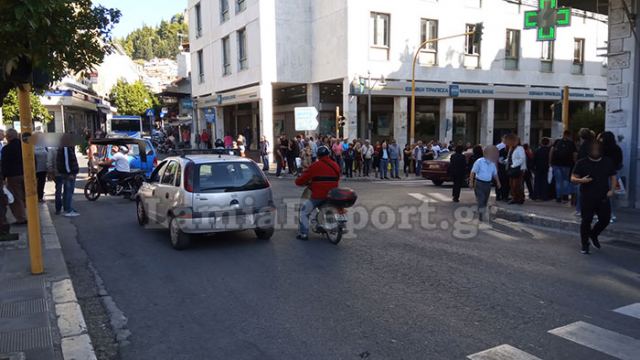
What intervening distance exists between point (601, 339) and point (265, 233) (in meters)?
5.70

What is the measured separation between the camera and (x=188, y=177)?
27.5 ft

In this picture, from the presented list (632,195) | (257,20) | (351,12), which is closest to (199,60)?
(257,20)

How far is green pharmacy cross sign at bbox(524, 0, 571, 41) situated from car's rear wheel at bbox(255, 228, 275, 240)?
31.0ft

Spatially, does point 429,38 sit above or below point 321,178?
above

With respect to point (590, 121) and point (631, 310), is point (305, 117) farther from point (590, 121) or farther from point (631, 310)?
point (631, 310)

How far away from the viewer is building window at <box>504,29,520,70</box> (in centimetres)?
3139

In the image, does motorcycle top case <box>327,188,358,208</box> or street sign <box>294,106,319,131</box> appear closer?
motorcycle top case <box>327,188,358,208</box>

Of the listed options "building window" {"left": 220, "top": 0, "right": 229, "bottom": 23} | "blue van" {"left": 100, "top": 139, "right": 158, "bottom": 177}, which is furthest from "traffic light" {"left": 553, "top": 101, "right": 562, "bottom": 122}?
"building window" {"left": 220, "top": 0, "right": 229, "bottom": 23}

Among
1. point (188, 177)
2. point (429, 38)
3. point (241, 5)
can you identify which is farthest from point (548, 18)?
point (241, 5)

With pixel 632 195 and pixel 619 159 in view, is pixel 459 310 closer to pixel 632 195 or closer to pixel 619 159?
pixel 619 159

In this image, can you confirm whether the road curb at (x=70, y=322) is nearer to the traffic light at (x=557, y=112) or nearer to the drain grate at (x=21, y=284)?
the drain grate at (x=21, y=284)

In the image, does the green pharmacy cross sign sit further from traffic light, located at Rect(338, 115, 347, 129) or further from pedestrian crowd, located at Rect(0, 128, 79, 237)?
pedestrian crowd, located at Rect(0, 128, 79, 237)

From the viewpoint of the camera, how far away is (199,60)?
41.0m

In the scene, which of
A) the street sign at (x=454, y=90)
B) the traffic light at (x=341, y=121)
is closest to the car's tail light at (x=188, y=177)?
the traffic light at (x=341, y=121)
